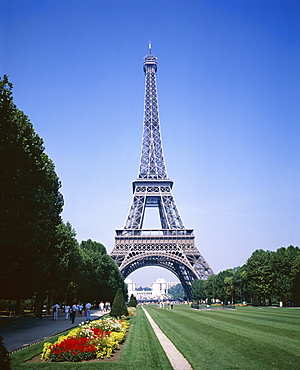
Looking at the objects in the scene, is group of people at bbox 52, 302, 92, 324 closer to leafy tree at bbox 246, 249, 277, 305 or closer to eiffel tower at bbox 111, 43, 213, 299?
leafy tree at bbox 246, 249, 277, 305

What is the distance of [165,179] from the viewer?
4171 inches

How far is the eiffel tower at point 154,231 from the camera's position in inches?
3792

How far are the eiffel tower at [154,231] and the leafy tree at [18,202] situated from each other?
65.8 meters

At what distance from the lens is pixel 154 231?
102m

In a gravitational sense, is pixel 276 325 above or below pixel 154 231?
below

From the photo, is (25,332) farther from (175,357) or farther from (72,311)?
(175,357)

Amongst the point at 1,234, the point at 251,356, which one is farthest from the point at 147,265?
the point at 251,356

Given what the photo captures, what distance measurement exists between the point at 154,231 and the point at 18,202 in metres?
79.1

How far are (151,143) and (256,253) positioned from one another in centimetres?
5068

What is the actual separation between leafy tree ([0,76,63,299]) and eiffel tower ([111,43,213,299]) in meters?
65.8

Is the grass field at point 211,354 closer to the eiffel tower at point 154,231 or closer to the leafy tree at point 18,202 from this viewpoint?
the leafy tree at point 18,202

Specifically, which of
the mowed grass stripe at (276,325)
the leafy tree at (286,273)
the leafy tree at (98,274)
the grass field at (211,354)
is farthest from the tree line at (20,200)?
the leafy tree at (286,273)

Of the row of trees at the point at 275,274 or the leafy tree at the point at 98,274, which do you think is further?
the leafy tree at the point at 98,274

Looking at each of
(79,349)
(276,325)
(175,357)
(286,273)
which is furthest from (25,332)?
(286,273)
